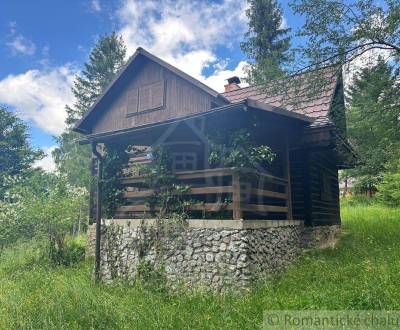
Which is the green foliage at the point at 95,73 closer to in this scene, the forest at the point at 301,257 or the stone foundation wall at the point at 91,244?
the forest at the point at 301,257

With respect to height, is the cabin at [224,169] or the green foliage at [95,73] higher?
the green foliage at [95,73]

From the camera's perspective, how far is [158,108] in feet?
39.0

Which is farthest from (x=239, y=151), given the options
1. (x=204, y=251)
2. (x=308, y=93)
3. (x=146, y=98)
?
(x=146, y=98)

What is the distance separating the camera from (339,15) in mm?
8664

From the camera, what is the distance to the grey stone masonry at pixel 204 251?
678cm

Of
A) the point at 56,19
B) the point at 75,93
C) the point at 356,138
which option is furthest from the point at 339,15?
the point at 75,93

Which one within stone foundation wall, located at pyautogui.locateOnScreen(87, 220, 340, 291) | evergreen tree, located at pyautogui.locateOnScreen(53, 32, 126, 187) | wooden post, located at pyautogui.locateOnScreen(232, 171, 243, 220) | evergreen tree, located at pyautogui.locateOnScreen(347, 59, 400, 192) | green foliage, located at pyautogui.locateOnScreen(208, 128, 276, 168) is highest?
evergreen tree, located at pyautogui.locateOnScreen(53, 32, 126, 187)

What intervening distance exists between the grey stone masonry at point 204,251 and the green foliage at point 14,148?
21.6m

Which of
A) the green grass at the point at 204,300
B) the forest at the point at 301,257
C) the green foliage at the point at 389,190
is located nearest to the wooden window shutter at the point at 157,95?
the forest at the point at 301,257

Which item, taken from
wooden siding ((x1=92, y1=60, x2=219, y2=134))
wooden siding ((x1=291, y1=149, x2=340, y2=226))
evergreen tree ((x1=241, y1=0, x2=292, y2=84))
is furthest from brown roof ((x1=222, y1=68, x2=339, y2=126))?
evergreen tree ((x1=241, y1=0, x2=292, y2=84))

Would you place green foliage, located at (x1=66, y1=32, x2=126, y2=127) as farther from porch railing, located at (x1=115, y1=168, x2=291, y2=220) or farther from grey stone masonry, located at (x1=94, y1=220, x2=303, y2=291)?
grey stone masonry, located at (x1=94, y1=220, x2=303, y2=291)

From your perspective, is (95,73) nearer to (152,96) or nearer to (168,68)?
(152,96)

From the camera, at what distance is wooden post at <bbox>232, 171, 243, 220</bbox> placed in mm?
7012

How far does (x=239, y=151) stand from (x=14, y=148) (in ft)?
84.0
